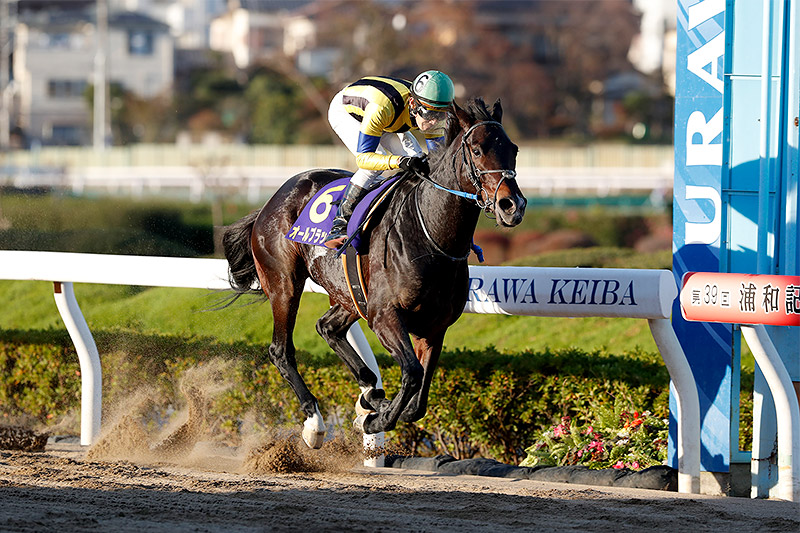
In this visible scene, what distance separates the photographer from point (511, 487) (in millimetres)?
4816

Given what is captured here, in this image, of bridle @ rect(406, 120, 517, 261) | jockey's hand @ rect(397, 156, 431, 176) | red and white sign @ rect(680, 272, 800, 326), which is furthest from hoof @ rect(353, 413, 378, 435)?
red and white sign @ rect(680, 272, 800, 326)

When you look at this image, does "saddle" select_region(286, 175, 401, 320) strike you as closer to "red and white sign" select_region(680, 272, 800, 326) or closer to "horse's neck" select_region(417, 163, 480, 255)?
"horse's neck" select_region(417, 163, 480, 255)

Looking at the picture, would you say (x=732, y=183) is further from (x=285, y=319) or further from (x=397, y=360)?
(x=285, y=319)

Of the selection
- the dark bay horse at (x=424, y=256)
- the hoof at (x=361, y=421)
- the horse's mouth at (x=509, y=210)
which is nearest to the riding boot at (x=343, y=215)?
the dark bay horse at (x=424, y=256)

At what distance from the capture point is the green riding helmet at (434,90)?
184 inches

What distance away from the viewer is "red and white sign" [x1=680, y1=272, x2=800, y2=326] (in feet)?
13.8

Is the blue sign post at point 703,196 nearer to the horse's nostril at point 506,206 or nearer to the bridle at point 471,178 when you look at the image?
the bridle at point 471,178

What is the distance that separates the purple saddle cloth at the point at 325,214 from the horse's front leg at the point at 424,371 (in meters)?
0.54

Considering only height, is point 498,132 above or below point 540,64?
below

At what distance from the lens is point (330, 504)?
423 centimetres

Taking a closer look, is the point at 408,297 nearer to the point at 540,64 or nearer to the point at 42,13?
the point at 540,64

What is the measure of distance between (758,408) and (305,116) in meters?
41.4

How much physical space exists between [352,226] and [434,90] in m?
0.73

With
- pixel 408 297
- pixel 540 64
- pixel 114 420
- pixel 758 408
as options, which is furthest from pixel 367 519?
pixel 540 64
